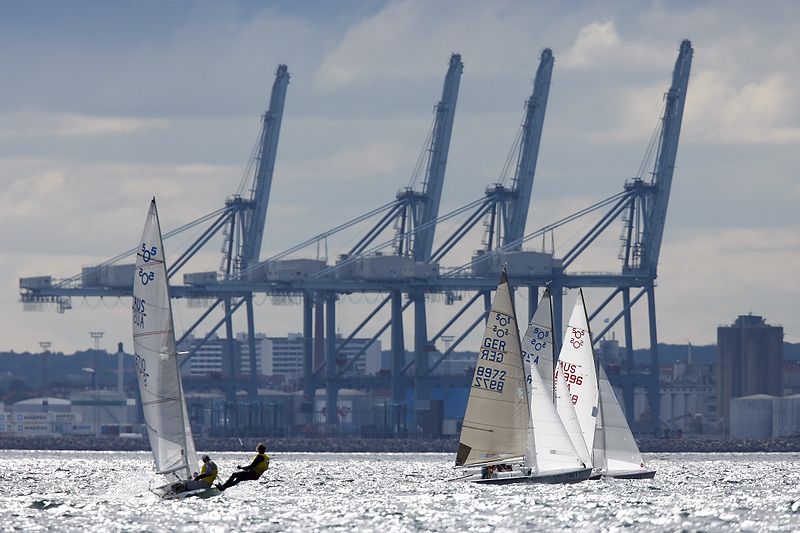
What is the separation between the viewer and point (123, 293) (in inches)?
4808

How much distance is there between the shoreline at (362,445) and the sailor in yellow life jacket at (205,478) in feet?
262

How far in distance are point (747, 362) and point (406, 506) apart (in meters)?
122

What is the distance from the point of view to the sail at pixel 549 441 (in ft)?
160

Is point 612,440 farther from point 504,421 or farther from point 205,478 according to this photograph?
point 205,478

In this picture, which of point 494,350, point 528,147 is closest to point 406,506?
point 494,350

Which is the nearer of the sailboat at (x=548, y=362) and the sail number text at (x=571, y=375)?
the sailboat at (x=548, y=362)

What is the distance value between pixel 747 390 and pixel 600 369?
112895 millimetres

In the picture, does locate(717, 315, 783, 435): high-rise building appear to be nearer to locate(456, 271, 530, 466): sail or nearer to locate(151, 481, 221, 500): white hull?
locate(456, 271, 530, 466): sail

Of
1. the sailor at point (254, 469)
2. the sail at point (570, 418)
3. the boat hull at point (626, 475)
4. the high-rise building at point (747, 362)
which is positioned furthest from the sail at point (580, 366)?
the high-rise building at point (747, 362)

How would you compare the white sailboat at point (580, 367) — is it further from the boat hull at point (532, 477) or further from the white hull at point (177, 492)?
the white hull at point (177, 492)

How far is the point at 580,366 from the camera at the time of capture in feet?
179

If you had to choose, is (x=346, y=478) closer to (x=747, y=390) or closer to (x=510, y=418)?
(x=510, y=418)

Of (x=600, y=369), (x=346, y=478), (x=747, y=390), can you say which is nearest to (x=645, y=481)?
(x=600, y=369)

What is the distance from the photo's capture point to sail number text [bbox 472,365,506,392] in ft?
160
